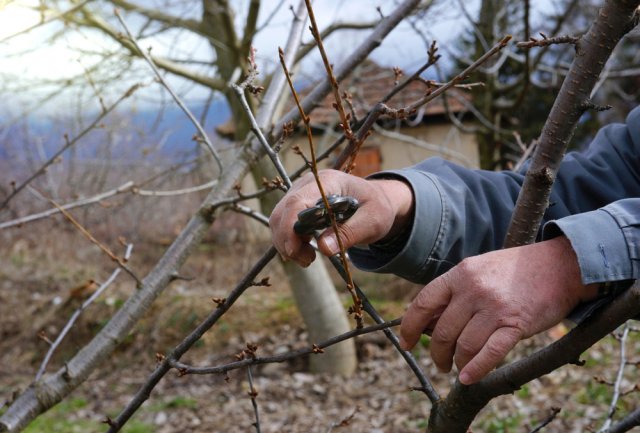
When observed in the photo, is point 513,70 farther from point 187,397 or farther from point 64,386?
point 64,386

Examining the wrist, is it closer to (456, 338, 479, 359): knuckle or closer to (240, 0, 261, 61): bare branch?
(456, 338, 479, 359): knuckle

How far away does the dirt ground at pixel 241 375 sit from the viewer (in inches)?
201

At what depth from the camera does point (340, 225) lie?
1.21 metres

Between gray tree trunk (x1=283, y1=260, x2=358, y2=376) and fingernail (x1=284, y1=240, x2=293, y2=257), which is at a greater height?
gray tree trunk (x1=283, y1=260, x2=358, y2=376)

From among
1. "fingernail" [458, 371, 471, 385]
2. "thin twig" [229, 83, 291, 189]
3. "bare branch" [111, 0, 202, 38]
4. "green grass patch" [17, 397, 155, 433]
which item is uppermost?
"bare branch" [111, 0, 202, 38]

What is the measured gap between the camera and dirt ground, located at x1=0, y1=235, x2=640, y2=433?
5.10 metres

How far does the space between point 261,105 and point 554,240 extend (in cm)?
163

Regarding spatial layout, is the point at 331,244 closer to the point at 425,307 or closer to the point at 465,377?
the point at 425,307

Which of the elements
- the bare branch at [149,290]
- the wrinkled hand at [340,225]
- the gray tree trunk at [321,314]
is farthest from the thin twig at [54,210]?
the gray tree trunk at [321,314]

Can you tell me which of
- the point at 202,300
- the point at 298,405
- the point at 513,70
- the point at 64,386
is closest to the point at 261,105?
the point at 64,386

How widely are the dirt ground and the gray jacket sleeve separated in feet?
4.17

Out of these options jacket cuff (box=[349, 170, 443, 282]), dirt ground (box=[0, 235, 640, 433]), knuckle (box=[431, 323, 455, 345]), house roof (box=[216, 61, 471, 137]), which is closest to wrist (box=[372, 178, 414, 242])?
jacket cuff (box=[349, 170, 443, 282])

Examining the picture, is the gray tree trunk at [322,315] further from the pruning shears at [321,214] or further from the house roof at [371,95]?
the pruning shears at [321,214]

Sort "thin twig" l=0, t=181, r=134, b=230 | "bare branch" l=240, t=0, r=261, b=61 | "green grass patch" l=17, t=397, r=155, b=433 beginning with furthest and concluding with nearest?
"bare branch" l=240, t=0, r=261, b=61
"green grass patch" l=17, t=397, r=155, b=433
"thin twig" l=0, t=181, r=134, b=230
